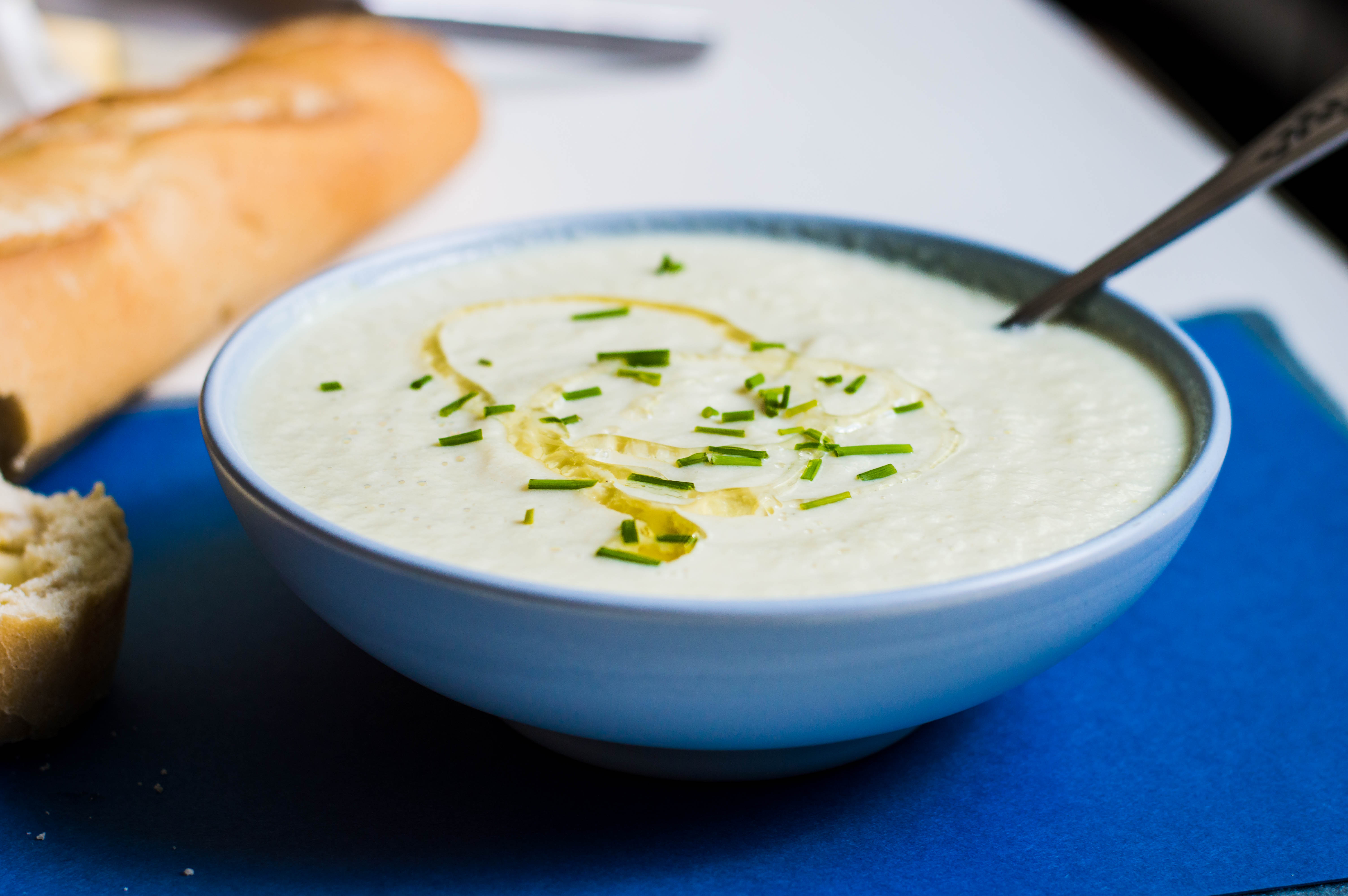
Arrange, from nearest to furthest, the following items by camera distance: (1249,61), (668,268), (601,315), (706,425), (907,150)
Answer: (706,425) < (601,315) < (668,268) < (907,150) < (1249,61)

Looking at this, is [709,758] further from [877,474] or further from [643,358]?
[643,358]

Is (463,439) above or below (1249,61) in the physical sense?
below

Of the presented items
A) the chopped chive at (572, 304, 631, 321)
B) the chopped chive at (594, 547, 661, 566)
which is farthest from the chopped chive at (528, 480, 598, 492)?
the chopped chive at (572, 304, 631, 321)

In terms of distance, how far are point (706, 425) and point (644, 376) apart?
0.13m

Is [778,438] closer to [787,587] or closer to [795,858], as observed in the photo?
[787,587]

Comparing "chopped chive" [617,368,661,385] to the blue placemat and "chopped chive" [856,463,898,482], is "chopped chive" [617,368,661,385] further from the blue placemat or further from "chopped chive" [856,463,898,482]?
the blue placemat

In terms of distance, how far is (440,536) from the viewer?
106 centimetres

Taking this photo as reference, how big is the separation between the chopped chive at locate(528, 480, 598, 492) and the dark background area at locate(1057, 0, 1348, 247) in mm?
2705

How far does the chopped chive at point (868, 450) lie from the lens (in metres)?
1.19

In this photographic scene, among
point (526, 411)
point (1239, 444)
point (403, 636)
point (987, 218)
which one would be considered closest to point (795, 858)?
point (403, 636)

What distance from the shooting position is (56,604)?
46.9 inches

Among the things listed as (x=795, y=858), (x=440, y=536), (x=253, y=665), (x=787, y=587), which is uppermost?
(x=787, y=587)

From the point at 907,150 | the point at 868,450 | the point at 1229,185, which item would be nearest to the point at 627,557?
the point at 868,450

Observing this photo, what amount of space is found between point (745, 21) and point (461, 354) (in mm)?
3128
